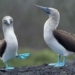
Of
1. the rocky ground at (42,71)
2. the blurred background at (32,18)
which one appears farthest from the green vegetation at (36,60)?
the rocky ground at (42,71)

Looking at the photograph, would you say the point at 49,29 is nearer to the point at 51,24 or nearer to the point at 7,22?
the point at 51,24

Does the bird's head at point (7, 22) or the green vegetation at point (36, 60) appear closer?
the bird's head at point (7, 22)

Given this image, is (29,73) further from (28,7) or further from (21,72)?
(28,7)

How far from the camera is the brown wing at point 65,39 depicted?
2916 millimetres

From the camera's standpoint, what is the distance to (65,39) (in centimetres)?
292

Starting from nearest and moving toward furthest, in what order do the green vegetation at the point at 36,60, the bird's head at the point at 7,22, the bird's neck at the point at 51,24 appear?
the bird's head at the point at 7,22, the bird's neck at the point at 51,24, the green vegetation at the point at 36,60

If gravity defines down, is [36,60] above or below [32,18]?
below

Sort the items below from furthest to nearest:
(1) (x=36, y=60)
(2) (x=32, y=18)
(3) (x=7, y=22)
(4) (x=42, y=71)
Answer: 1. (2) (x=32, y=18)
2. (1) (x=36, y=60)
3. (4) (x=42, y=71)
4. (3) (x=7, y=22)

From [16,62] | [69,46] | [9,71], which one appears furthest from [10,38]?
[16,62]

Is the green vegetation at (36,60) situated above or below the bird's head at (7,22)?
below

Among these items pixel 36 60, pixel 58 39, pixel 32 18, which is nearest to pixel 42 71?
pixel 58 39

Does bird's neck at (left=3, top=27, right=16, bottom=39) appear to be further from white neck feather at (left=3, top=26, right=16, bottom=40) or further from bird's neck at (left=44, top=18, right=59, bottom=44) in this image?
bird's neck at (left=44, top=18, right=59, bottom=44)

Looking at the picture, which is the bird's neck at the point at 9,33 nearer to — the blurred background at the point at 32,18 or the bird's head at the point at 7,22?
the bird's head at the point at 7,22

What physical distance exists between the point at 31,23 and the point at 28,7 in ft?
1.08
